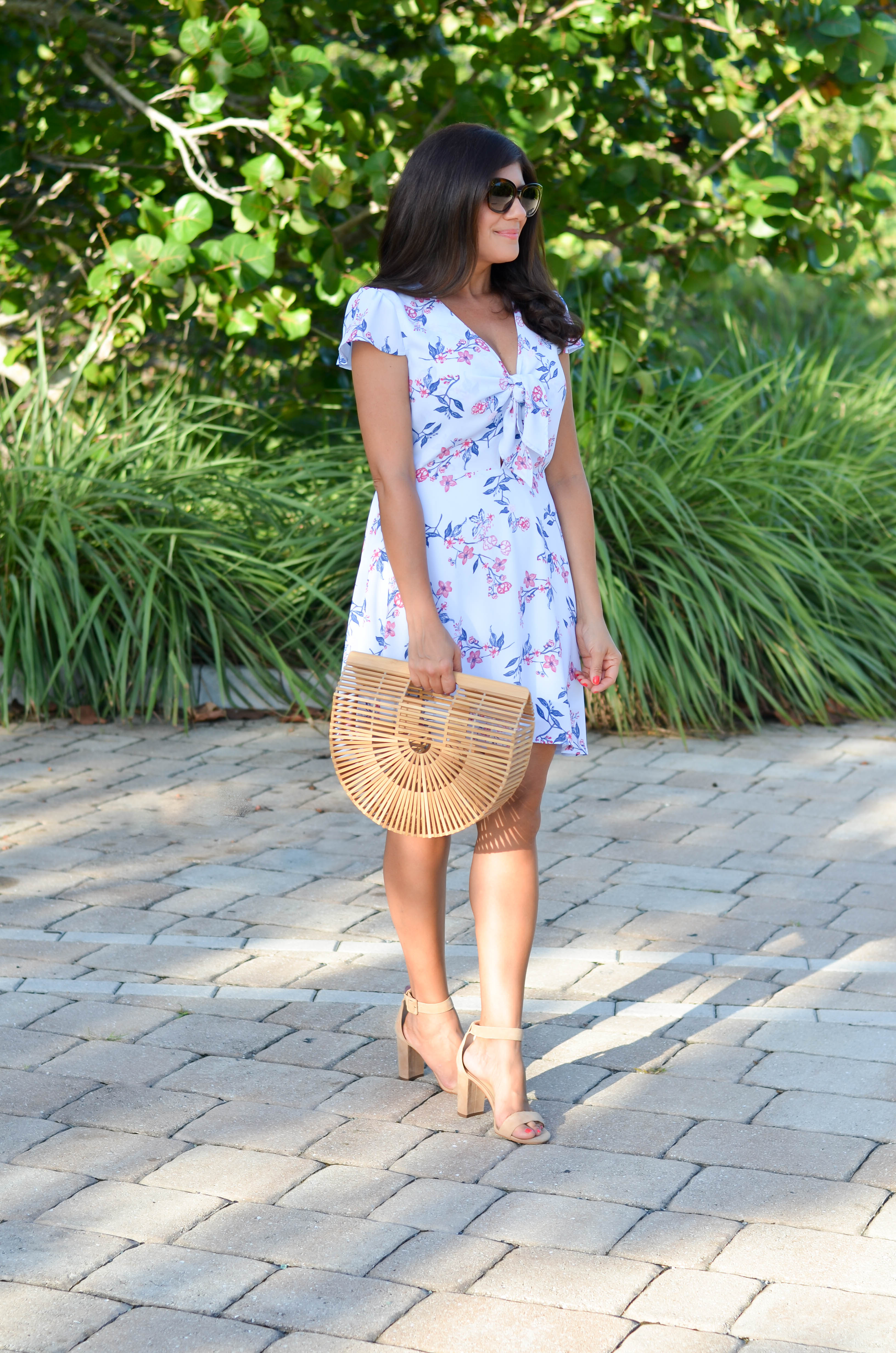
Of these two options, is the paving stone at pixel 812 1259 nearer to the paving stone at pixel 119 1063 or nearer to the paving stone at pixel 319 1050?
the paving stone at pixel 319 1050

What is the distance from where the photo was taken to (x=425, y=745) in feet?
9.41

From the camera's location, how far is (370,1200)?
2762mm

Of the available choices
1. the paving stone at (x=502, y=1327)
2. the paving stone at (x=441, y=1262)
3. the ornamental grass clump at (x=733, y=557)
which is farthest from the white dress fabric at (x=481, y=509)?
the ornamental grass clump at (x=733, y=557)

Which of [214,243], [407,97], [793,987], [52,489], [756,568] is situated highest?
[407,97]

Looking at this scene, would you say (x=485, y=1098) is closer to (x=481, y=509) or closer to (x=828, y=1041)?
(x=828, y=1041)

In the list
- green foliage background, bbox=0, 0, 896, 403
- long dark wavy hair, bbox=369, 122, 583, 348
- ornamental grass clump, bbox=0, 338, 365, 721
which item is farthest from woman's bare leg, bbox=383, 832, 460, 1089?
green foliage background, bbox=0, 0, 896, 403

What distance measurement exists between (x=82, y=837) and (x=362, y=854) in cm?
88

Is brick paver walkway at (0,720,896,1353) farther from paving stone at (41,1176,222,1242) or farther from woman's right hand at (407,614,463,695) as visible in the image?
woman's right hand at (407,614,463,695)

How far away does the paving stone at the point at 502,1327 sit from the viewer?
91.8 inches

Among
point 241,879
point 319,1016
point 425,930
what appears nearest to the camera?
point 425,930

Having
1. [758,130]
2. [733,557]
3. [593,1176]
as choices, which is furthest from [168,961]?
[758,130]

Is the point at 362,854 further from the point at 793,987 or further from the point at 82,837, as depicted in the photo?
the point at 793,987

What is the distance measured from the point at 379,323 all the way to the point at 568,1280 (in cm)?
170

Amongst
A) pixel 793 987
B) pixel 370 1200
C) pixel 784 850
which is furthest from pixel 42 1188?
pixel 784 850
